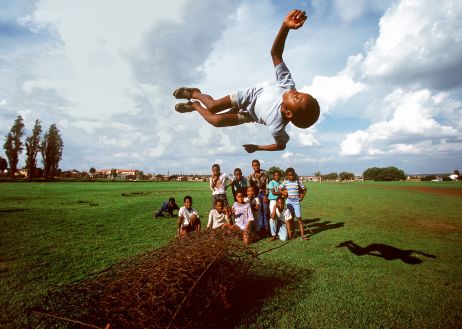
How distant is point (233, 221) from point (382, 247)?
468 cm

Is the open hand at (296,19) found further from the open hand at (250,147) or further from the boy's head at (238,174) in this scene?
the boy's head at (238,174)

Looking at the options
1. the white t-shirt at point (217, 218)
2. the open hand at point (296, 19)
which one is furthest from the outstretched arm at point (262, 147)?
the white t-shirt at point (217, 218)

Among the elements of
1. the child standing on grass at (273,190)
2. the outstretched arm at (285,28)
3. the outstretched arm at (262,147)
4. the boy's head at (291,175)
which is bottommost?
the child standing on grass at (273,190)

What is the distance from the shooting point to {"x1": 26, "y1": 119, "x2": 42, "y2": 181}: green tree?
64125 millimetres

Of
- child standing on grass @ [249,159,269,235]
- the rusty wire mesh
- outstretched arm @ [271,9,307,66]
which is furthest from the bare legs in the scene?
child standing on grass @ [249,159,269,235]

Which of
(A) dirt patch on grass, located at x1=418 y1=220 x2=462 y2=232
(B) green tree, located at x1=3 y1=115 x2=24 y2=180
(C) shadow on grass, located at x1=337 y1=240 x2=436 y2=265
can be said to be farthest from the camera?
(B) green tree, located at x1=3 y1=115 x2=24 y2=180

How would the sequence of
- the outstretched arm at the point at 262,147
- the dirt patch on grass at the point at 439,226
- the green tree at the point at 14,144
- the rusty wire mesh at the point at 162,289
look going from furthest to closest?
the green tree at the point at 14,144
the dirt patch on grass at the point at 439,226
the outstretched arm at the point at 262,147
the rusty wire mesh at the point at 162,289

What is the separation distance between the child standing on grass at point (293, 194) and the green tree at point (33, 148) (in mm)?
72299

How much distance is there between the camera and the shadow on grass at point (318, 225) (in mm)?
10970

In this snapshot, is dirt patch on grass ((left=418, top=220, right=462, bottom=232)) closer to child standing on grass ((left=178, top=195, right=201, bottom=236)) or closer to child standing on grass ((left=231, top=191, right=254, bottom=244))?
child standing on grass ((left=231, top=191, right=254, bottom=244))

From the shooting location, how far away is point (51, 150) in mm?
68250

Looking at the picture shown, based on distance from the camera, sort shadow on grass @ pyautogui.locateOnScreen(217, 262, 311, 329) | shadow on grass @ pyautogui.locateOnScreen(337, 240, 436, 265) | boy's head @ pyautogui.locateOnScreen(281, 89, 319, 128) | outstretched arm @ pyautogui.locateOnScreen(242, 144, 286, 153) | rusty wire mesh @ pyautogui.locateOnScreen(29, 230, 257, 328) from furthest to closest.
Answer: shadow on grass @ pyautogui.locateOnScreen(337, 240, 436, 265), shadow on grass @ pyautogui.locateOnScreen(217, 262, 311, 329), outstretched arm @ pyautogui.locateOnScreen(242, 144, 286, 153), rusty wire mesh @ pyautogui.locateOnScreen(29, 230, 257, 328), boy's head @ pyautogui.locateOnScreen(281, 89, 319, 128)

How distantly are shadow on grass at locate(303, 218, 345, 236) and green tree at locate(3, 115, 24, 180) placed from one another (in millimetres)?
72246

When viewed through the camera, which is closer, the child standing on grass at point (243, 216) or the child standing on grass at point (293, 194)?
the child standing on grass at point (243, 216)
